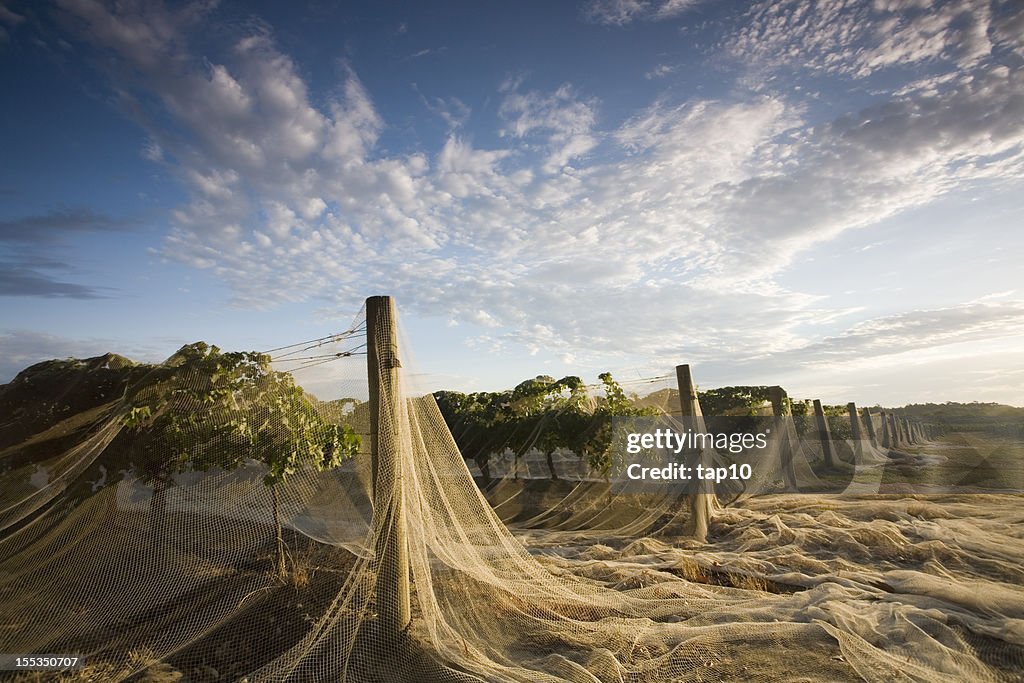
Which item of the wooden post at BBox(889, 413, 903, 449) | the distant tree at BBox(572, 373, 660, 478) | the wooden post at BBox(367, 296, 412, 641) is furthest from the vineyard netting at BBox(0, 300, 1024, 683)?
the wooden post at BBox(889, 413, 903, 449)

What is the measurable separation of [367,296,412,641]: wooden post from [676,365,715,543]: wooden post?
5403mm

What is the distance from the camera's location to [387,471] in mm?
4469

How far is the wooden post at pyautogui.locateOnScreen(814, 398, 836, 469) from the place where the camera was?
18.4 m

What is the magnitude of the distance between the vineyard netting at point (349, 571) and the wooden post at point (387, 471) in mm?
16

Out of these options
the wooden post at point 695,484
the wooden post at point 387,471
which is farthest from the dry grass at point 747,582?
the wooden post at point 387,471

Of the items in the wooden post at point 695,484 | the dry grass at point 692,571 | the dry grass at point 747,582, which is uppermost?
the wooden post at point 695,484

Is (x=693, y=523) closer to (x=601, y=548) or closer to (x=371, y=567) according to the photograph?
(x=601, y=548)

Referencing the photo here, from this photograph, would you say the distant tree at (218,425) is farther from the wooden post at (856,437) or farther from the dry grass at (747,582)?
the wooden post at (856,437)

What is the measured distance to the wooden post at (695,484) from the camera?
8.32 meters

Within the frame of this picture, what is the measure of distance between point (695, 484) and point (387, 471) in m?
5.59
